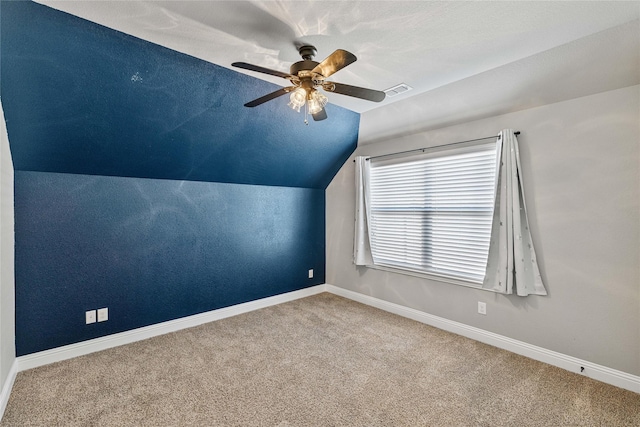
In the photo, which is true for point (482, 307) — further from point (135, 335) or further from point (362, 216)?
point (135, 335)

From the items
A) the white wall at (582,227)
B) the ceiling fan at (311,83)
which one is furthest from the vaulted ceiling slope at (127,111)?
the white wall at (582,227)

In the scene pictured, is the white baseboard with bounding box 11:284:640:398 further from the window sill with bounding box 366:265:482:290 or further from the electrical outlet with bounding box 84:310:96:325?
the window sill with bounding box 366:265:482:290

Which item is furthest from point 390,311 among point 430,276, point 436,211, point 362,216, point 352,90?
point 352,90

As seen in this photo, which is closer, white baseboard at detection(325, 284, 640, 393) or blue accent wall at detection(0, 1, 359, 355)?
blue accent wall at detection(0, 1, 359, 355)

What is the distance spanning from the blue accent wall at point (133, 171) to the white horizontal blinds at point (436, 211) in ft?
2.98

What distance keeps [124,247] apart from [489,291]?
3583mm

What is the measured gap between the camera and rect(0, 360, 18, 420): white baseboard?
195 cm

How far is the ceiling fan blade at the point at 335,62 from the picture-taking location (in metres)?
1.54

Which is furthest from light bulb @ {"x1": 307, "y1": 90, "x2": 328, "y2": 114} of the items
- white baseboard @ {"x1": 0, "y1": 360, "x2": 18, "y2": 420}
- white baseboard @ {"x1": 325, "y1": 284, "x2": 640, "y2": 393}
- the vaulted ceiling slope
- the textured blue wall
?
white baseboard @ {"x1": 0, "y1": 360, "x2": 18, "y2": 420}

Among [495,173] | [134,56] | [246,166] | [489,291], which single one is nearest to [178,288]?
[246,166]

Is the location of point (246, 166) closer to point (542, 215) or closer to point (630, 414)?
point (542, 215)

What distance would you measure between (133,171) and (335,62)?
2347 millimetres

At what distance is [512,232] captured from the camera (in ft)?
8.70

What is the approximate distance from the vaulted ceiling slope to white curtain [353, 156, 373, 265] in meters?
0.62
